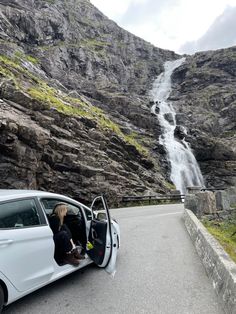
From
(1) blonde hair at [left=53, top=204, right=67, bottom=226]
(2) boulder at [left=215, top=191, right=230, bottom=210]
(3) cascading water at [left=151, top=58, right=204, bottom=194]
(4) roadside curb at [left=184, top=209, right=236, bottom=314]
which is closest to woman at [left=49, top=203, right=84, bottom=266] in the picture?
(1) blonde hair at [left=53, top=204, right=67, bottom=226]

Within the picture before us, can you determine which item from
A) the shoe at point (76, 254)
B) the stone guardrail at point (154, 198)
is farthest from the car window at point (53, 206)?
the stone guardrail at point (154, 198)

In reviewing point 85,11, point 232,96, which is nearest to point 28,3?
point 85,11

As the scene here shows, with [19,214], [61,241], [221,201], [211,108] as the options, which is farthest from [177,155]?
[19,214]

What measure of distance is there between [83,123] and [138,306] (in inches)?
975

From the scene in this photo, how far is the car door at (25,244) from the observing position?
4.21 metres

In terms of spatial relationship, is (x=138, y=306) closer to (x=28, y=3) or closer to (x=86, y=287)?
(x=86, y=287)

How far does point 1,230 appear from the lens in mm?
4211

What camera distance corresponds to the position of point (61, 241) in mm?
5238

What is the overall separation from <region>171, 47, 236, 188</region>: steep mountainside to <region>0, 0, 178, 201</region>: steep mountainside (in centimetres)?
771

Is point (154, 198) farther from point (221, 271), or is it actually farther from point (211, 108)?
point (211, 108)

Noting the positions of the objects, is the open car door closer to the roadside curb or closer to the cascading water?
the roadside curb

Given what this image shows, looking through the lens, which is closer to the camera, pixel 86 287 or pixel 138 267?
pixel 86 287

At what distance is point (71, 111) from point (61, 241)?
2451 cm

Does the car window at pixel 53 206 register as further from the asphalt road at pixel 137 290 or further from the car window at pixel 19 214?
the asphalt road at pixel 137 290
